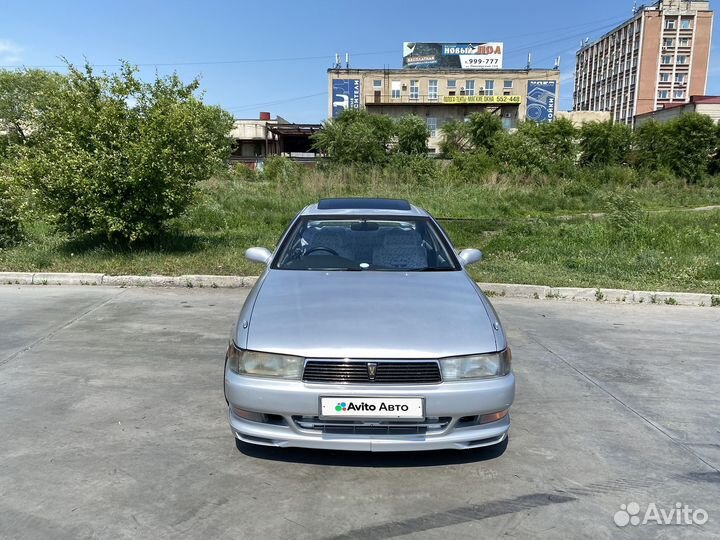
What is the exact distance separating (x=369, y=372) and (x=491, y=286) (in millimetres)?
5796

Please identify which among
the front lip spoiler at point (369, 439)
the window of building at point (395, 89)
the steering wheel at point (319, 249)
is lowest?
the front lip spoiler at point (369, 439)

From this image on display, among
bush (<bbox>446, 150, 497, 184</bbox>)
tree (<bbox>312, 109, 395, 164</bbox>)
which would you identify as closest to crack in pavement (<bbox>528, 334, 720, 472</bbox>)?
bush (<bbox>446, 150, 497, 184</bbox>)

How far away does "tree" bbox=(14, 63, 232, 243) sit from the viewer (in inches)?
343

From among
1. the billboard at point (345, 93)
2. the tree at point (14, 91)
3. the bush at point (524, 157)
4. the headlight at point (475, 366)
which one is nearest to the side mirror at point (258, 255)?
the headlight at point (475, 366)

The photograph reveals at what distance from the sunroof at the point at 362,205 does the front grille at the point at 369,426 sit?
245 centimetres

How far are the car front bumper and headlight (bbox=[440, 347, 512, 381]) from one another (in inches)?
1.5

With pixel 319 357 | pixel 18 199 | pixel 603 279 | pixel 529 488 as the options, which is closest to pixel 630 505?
pixel 529 488

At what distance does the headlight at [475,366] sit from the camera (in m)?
2.80

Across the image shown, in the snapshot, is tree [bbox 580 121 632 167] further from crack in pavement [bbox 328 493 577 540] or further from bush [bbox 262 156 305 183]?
crack in pavement [bbox 328 493 577 540]

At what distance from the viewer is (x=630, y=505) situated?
9.17 ft

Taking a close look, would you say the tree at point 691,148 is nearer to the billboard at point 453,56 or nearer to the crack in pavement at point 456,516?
the crack in pavement at point 456,516

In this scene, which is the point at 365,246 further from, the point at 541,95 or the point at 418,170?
the point at 541,95

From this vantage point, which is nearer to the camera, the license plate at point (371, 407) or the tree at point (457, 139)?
the license plate at point (371, 407)

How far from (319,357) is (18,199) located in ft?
28.3
